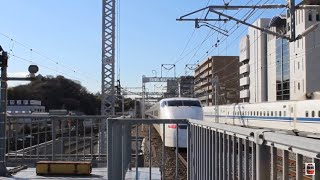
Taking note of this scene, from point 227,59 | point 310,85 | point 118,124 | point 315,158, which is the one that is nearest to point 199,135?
point 118,124

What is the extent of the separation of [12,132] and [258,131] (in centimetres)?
1066

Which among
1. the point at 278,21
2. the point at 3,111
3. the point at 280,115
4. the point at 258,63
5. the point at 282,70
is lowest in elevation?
the point at 280,115

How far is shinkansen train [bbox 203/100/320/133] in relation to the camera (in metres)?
23.0

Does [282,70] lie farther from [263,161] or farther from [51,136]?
[263,161]

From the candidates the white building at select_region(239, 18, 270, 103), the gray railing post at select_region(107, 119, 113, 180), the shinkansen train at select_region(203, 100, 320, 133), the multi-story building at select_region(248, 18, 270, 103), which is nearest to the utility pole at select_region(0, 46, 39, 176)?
the gray railing post at select_region(107, 119, 113, 180)

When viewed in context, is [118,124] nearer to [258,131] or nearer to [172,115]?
[258,131]

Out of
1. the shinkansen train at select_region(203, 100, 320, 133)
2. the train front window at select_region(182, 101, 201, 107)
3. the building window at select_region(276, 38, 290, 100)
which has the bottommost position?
the shinkansen train at select_region(203, 100, 320, 133)

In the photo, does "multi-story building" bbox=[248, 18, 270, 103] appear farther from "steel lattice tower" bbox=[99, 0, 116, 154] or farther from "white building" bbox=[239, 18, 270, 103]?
"steel lattice tower" bbox=[99, 0, 116, 154]

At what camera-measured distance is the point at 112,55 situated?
109 feet

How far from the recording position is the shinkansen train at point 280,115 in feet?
75.3

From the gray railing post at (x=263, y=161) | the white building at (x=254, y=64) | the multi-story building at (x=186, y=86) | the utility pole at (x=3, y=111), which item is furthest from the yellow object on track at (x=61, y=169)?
the white building at (x=254, y=64)

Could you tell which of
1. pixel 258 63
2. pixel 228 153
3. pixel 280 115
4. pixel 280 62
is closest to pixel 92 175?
pixel 228 153

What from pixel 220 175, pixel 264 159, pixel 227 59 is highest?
pixel 227 59

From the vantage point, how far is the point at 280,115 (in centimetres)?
2805
